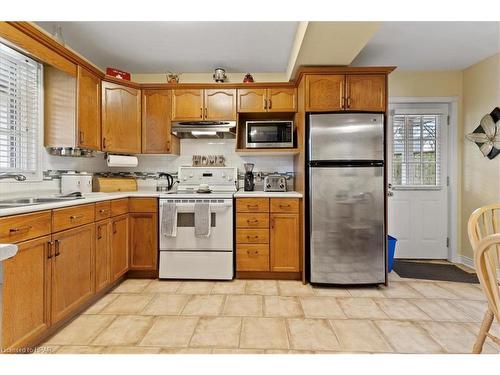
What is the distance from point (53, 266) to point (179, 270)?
1.31 metres

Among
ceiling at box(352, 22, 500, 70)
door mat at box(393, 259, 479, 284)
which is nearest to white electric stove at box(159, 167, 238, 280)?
door mat at box(393, 259, 479, 284)

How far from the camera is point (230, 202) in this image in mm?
2912

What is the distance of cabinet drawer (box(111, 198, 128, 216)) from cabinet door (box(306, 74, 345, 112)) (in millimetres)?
2050

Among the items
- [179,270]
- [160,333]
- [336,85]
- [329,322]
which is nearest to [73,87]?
[179,270]

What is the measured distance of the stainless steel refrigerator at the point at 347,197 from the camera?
2.67 metres

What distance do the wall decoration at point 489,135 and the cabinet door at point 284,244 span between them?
238 centimetres

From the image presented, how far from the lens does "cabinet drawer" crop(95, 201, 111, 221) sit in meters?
2.33

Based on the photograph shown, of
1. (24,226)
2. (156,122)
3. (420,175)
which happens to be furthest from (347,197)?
(24,226)

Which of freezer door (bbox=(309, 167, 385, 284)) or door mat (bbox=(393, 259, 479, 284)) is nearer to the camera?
freezer door (bbox=(309, 167, 385, 284))

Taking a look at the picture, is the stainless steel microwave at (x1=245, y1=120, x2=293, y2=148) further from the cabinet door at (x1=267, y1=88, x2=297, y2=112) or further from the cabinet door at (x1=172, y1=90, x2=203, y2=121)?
the cabinet door at (x1=172, y1=90, x2=203, y2=121)

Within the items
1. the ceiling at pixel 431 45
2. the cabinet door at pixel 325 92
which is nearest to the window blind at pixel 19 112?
the cabinet door at pixel 325 92

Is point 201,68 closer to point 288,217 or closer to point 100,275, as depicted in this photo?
point 288,217

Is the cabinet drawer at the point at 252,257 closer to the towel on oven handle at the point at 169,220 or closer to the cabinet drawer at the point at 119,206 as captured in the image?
the towel on oven handle at the point at 169,220

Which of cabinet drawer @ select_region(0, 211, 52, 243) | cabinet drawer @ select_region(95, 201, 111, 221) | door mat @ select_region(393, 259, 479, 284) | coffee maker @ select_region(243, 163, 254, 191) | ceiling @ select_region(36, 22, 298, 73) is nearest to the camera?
cabinet drawer @ select_region(0, 211, 52, 243)
